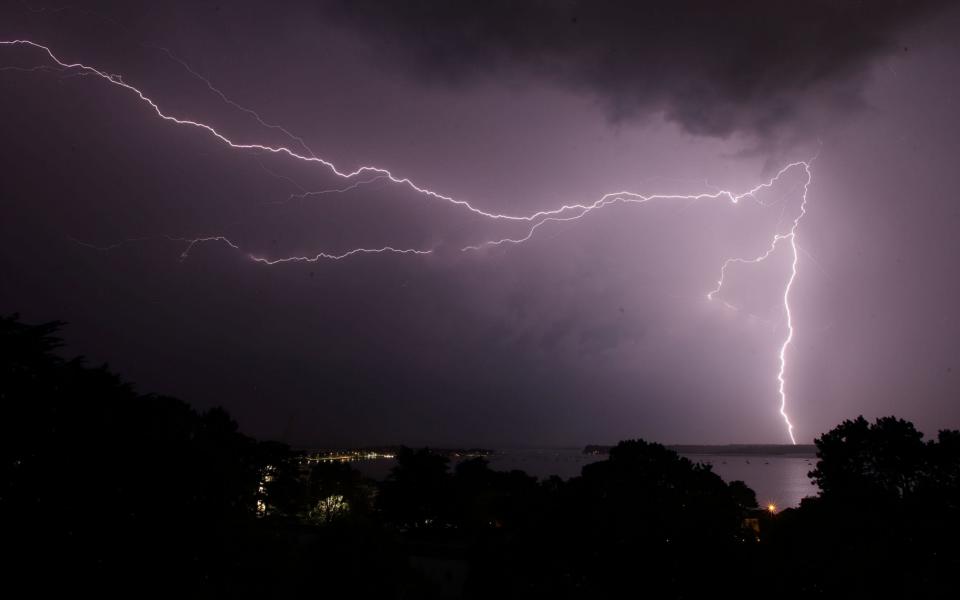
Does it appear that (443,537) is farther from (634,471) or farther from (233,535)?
(233,535)

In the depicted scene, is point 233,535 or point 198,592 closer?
point 198,592

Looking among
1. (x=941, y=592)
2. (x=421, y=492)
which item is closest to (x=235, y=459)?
(x=941, y=592)

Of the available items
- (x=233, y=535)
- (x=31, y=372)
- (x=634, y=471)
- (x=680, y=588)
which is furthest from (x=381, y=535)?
(x=634, y=471)

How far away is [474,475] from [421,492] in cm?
617

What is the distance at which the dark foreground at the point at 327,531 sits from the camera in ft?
19.9

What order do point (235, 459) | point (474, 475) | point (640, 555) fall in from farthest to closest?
1. point (474, 475)
2. point (235, 459)
3. point (640, 555)

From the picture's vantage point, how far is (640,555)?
30.8ft

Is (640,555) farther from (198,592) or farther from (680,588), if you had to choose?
(198,592)

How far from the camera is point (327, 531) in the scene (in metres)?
9.44

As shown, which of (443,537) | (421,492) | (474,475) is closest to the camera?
(443,537)

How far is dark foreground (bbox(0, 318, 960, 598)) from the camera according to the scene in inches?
238

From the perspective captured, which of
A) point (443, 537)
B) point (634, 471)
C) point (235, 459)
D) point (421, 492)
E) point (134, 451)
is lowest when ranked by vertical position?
point (443, 537)

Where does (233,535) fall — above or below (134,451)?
below

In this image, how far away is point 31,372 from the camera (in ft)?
20.0
